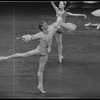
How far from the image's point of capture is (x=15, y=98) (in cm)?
958

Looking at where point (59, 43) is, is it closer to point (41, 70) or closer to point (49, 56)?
point (49, 56)

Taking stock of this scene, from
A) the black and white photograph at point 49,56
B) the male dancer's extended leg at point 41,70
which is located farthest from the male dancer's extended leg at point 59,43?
the male dancer's extended leg at point 41,70

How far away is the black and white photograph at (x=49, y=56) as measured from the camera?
9703mm

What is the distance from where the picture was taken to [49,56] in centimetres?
1236

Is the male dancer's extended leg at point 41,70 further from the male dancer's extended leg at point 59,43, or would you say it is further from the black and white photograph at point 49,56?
the male dancer's extended leg at point 59,43

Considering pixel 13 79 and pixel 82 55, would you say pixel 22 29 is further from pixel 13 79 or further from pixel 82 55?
pixel 13 79

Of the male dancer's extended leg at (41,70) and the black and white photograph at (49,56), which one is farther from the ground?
the male dancer's extended leg at (41,70)

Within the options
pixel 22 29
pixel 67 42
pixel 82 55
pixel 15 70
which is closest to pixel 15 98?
pixel 15 70

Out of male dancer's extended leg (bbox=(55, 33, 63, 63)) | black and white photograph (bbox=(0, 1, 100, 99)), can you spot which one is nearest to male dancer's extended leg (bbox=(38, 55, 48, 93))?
black and white photograph (bbox=(0, 1, 100, 99))

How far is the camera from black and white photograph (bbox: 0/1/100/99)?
31.8ft

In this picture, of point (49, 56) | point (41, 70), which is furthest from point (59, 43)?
point (41, 70)

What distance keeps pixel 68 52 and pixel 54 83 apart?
7.54ft

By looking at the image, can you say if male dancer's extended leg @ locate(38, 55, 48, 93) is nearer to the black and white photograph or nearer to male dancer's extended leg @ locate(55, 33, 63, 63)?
the black and white photograph

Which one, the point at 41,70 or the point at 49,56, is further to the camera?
the point at 49,56
